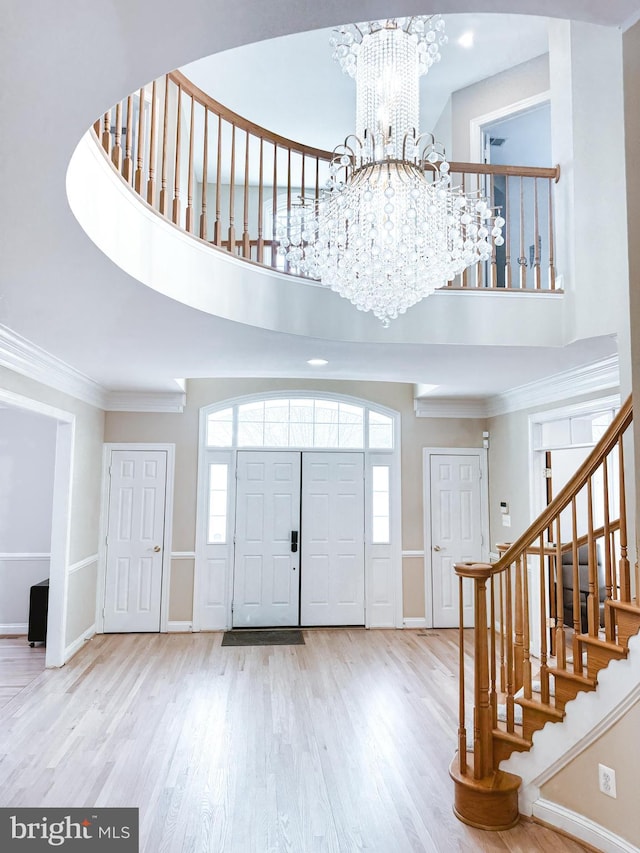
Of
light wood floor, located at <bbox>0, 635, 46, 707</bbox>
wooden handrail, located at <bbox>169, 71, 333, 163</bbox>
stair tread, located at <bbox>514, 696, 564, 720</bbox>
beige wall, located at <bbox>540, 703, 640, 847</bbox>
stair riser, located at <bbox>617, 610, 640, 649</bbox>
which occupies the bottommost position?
light wood floor, located at <bbox>0, 635, 46, 707</bbox>

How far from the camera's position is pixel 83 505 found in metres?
5.72

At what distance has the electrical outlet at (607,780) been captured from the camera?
8.34 ft

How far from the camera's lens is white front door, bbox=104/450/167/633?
6.25m

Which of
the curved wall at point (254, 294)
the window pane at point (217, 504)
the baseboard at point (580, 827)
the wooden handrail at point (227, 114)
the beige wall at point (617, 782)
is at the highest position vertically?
the wooden handrail at point (227, 114)

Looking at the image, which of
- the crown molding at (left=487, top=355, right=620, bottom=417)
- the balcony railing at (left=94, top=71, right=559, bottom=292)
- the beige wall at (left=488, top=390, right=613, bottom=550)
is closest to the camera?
the balcony railing at (left=94, top=71, right=559, bottom=292)

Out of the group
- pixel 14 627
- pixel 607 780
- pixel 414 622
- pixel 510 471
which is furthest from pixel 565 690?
pixel 14 627

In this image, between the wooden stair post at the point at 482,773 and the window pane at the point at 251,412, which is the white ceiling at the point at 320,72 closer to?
the window pane at the point at 251,412

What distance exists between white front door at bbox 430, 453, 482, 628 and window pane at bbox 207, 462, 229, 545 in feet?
7.98

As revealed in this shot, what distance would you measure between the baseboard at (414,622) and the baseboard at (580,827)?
376 cm

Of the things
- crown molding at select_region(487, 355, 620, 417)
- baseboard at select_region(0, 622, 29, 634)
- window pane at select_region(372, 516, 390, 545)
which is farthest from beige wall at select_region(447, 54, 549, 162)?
baseboard at select_region(0, 622, 29, 634)

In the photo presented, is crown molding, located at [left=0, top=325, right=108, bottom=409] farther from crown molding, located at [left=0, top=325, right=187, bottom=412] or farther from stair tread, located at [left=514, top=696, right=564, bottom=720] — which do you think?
stair tread, located at [left=514, top=696, right=564, bottom=720]

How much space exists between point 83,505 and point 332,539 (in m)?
2.71

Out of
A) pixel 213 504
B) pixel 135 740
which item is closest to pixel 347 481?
pixel 213 504

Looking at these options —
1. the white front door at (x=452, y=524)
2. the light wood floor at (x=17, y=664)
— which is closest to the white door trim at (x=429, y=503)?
the white front door at (x=452, y=524)
